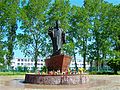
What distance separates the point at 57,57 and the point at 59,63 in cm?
41

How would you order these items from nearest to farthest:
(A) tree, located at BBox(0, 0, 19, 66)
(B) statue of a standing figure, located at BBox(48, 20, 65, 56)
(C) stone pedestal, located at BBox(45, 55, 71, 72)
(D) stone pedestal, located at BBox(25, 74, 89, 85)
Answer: (D) stone pedestal, located at BBox(25, 74, 89, 85) < (C) stone pedestal, located at BBox(45, 55, 71, 72) < (B) statue of a standing figure, located at BBox(48, 20, 65, 56) < (A) tree, located at BBox(0, 0, 19, 66)

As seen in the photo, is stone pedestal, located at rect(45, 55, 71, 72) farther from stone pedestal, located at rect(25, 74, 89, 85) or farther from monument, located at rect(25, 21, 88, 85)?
stone pedestal, located at rect(25, 74, 89, 85)

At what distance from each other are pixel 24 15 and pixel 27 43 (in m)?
4.37

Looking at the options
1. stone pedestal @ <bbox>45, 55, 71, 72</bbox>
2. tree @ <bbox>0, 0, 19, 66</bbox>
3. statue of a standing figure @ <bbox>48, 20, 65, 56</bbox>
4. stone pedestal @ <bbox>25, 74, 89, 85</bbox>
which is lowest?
stone pedestal @ <bbox>25, 74, 89, 85</bbox>

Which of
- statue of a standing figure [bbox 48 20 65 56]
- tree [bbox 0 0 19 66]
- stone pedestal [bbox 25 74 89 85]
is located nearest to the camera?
stone pedestal [bbox 25 74 89 85]

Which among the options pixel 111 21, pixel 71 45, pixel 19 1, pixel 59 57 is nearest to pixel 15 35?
pixel 19 1

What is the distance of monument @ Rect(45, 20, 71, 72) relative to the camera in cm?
1889

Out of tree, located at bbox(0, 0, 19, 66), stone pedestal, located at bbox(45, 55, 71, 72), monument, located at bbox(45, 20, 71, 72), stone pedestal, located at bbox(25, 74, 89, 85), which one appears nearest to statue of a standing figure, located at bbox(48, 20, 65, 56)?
monument, located at bbox(45, 20, 71, 72)

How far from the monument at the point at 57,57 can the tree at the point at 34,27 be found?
21635mm

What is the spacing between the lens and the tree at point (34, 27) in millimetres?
41844

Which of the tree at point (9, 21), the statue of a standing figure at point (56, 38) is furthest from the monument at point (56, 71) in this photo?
the tree at point (9, 21)

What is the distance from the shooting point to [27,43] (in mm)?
42938

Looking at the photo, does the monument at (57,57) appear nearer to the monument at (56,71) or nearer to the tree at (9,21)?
the monument at (56,71)

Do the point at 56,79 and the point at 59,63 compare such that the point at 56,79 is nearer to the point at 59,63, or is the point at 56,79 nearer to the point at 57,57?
the point at 59,63
